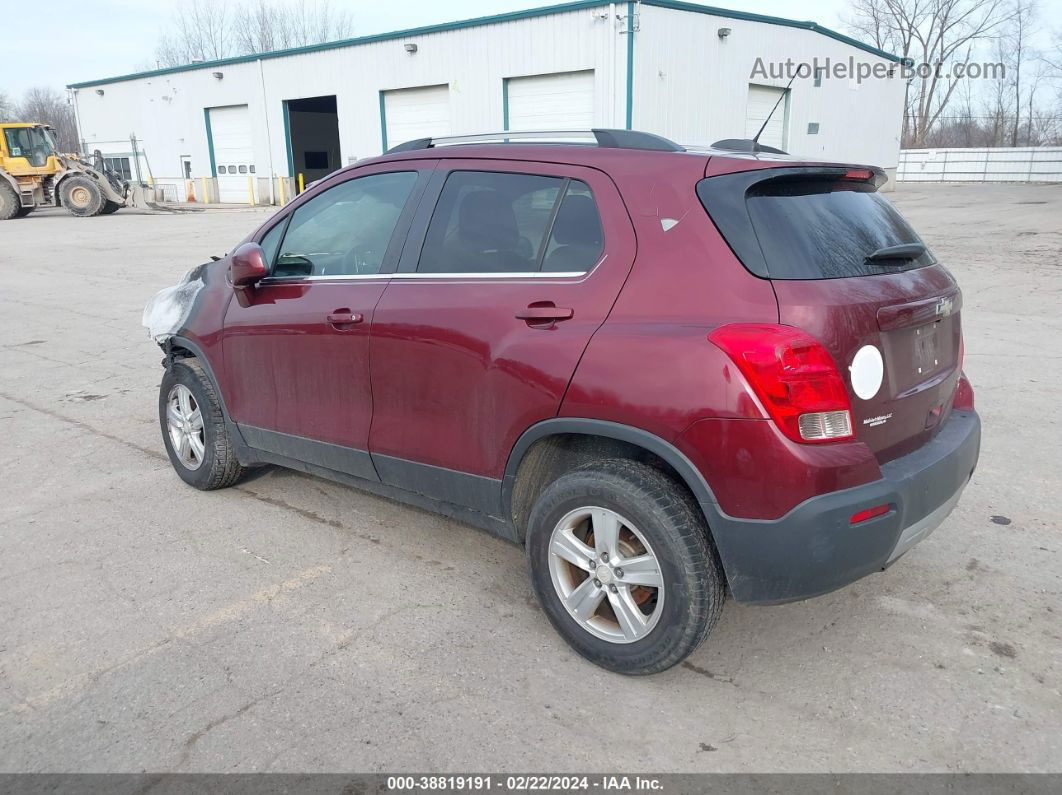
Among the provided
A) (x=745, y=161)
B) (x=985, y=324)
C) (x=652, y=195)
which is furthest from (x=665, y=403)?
(x=985, y=324)

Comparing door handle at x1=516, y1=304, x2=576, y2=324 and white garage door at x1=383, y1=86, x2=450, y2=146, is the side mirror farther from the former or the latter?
white garage door at x1=383, y1=86, x2=450, y2=146

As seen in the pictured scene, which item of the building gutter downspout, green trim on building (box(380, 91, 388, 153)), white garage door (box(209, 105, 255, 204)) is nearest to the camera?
green trim on building (box(380, 91, 388, 153))

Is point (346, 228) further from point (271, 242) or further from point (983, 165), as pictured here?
point (983, 165)

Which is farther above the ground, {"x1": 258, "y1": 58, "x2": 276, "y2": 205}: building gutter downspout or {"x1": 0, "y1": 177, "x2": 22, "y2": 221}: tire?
{"x1": 258, "y1": 58, "x2": 276, "y2": 205}: building gutter downspout

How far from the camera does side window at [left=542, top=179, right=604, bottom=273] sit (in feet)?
9.72

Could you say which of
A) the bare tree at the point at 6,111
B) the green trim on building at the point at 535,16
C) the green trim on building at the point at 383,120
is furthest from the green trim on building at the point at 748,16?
the bare tree at the point at 6,111

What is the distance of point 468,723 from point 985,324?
812 cm

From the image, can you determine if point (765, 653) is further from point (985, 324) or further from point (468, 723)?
point (985, 324)

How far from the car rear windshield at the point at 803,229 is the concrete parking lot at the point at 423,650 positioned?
4.61ft

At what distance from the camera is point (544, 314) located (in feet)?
9.75

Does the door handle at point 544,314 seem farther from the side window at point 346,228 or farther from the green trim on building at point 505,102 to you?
A: the green trim on building at point 505,102

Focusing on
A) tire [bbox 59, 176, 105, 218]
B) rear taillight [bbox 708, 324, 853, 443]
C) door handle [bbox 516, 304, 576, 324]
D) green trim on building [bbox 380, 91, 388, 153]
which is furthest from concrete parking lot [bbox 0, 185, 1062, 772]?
tire [bbox 59, 176, 105, 218]

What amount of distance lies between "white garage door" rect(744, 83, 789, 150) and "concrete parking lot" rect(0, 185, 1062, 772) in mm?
23615

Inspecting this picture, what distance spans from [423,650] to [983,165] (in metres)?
50.8
